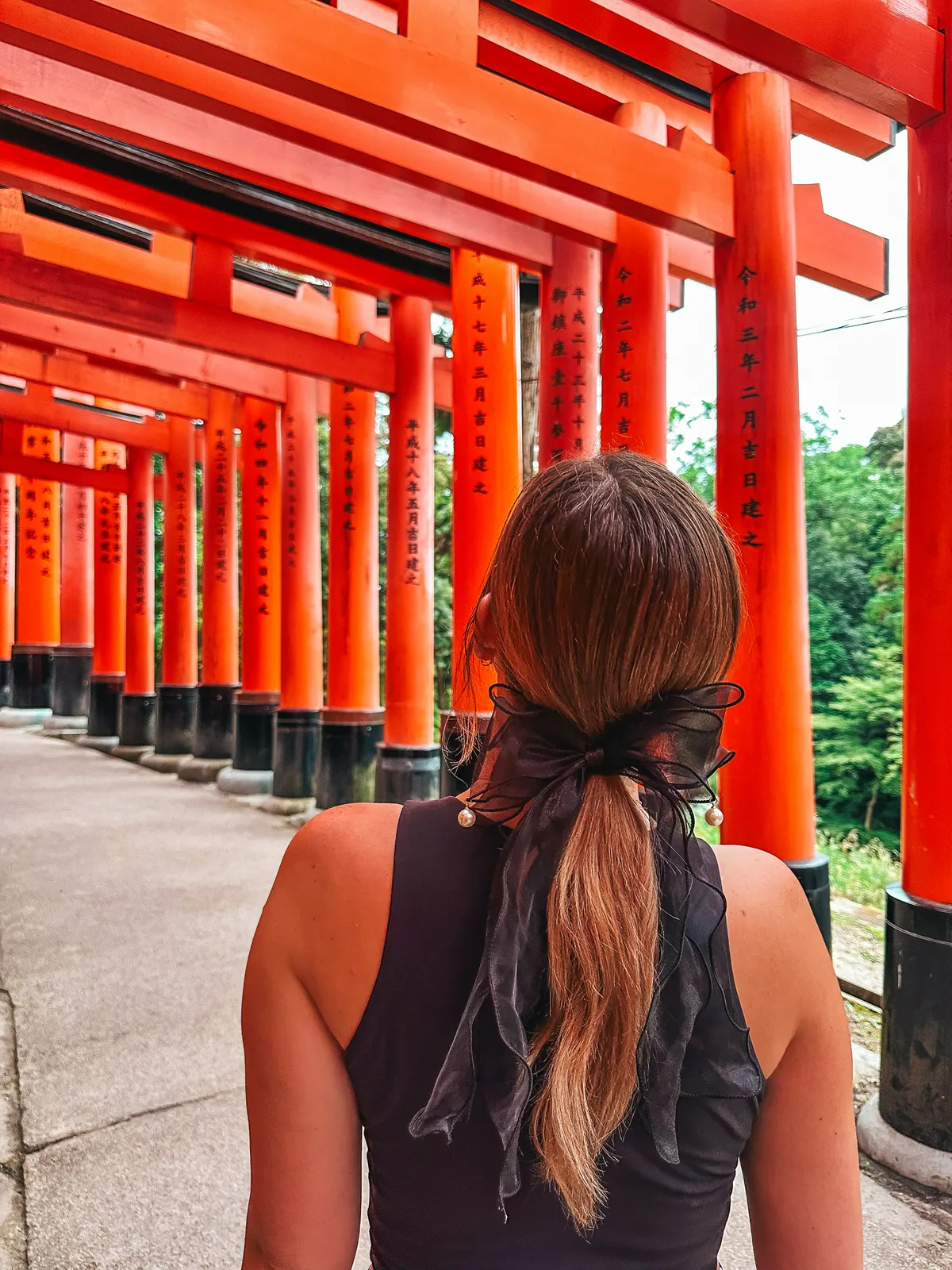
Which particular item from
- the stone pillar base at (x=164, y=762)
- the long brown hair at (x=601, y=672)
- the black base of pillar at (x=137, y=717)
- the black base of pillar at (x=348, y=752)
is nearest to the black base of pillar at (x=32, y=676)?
the black base of pillar at (x=137, y=717)

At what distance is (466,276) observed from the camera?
5035 millimetres

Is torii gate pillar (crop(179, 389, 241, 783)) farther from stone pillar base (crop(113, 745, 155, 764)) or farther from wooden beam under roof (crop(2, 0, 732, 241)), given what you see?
wooden beam under roof (crop(2, 0, 732, 241))

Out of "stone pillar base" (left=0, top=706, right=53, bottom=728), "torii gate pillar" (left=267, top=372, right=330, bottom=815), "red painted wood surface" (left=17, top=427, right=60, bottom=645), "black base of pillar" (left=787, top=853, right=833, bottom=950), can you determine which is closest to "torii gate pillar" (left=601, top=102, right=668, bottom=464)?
"black base of pillar" (left=787, top=853, right=833, bottom=950)

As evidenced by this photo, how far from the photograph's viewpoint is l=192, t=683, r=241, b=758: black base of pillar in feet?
29.5

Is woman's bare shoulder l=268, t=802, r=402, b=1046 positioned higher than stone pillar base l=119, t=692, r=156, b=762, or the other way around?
woman's bare shoulder l=268, t=802, r=402, b=1046

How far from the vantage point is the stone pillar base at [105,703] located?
1141cm

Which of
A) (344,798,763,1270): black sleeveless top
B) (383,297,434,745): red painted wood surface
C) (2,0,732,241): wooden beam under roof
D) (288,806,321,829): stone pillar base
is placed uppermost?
(2,0,732,241): wooden beam under roof

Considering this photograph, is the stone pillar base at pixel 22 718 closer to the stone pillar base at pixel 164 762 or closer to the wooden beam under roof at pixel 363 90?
the stone pillar base at pixel 164 762

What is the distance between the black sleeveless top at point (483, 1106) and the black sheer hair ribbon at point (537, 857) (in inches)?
0.7

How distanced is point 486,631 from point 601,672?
130 mm

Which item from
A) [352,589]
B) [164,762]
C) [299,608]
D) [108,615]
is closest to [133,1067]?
[352,589]

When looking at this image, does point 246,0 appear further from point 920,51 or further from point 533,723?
point 533,723

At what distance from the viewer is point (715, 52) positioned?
3.44 m

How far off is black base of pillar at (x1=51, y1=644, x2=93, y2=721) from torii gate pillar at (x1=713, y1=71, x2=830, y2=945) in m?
11.3
